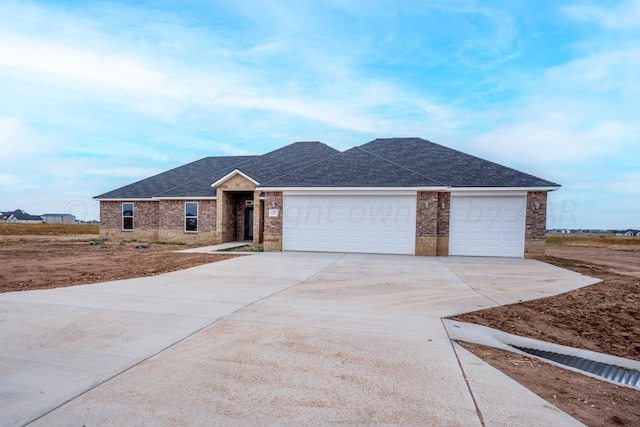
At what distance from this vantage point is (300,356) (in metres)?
3.93

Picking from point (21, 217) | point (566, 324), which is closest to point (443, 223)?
point (566, 324)

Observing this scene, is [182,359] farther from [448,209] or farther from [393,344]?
[448,209]

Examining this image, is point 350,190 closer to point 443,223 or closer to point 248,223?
point 443,223

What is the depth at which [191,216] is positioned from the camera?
21.3m

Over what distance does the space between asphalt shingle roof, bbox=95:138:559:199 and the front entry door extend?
2.53 m

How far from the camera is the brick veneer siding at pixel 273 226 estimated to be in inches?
645

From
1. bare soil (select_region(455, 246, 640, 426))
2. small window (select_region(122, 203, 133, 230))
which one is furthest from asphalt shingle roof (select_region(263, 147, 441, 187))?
small window (select_region(122, 203, 133, 230))

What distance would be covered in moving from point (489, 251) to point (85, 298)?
593 inches

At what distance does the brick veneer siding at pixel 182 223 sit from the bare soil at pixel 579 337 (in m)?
17.6

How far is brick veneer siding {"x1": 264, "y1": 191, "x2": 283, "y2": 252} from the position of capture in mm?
16375

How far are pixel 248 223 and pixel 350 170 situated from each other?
27.9ft

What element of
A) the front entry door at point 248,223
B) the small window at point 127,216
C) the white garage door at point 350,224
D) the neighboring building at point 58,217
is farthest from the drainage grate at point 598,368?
the neighboring building at point 58,217

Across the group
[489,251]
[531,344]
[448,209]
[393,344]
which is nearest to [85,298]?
[393,344]

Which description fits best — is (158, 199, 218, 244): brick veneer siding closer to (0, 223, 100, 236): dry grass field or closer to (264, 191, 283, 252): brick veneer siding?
(264, 191, 283, 252): brick veneer siding
